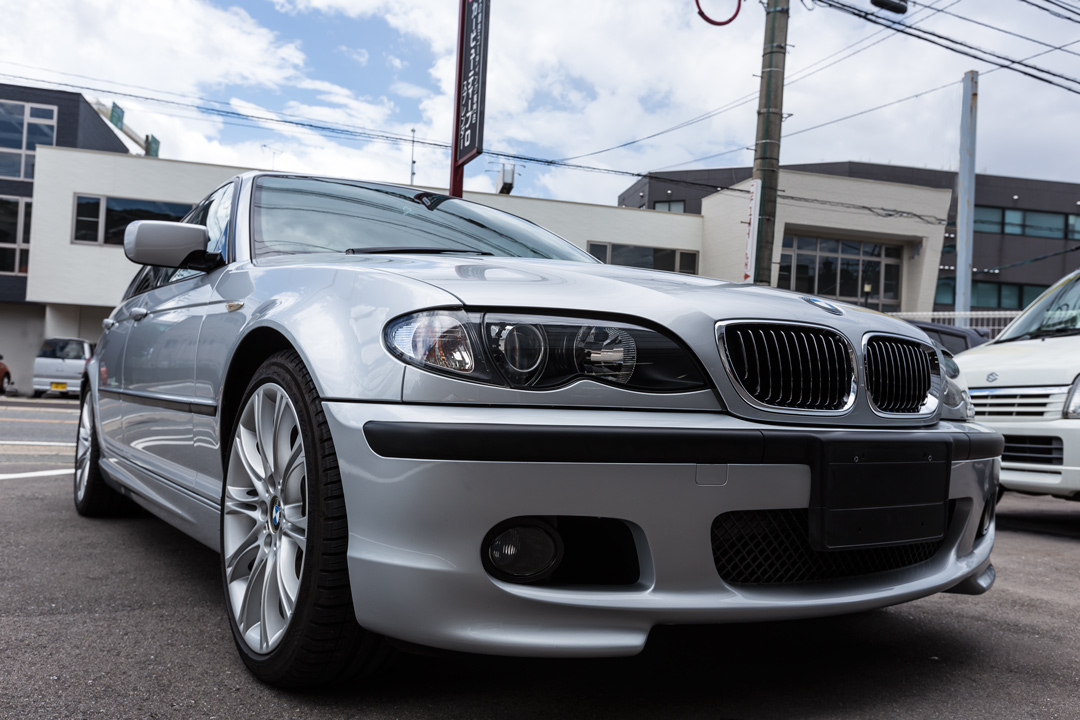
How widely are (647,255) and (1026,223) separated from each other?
23.9 m

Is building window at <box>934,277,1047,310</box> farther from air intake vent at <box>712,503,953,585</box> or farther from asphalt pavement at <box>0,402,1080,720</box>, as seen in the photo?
air intake vent at <box>712,503,953,585</box>

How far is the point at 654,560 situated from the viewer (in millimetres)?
1816

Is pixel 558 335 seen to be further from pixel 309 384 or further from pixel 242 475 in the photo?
pixel 242 475

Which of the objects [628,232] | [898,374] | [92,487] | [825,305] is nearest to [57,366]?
[628,232]

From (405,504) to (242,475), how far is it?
80 centimetres

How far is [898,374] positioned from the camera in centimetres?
233

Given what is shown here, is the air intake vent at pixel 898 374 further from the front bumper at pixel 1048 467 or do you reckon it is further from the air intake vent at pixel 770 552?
the front bumper at pixel 1048 467

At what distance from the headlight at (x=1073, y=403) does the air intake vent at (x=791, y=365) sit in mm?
3323

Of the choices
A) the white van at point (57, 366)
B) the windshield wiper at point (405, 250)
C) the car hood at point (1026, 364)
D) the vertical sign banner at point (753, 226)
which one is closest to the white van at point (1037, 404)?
the car hood at point (1026, 364)

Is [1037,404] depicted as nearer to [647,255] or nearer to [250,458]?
[250,458]

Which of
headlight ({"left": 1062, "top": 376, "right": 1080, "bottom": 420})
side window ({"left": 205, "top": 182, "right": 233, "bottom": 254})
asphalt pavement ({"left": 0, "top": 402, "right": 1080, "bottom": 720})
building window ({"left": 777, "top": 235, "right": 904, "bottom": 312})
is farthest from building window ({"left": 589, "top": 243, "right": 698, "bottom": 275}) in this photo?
asphalt pavement ({"left": 0, "top": 402, "right": 1080, "bottom": 720})

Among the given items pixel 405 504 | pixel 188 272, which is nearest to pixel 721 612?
pixel 405 504

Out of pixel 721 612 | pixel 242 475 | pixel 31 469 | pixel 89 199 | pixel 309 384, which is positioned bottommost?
pixel 31 469

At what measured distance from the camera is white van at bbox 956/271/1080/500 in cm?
476
